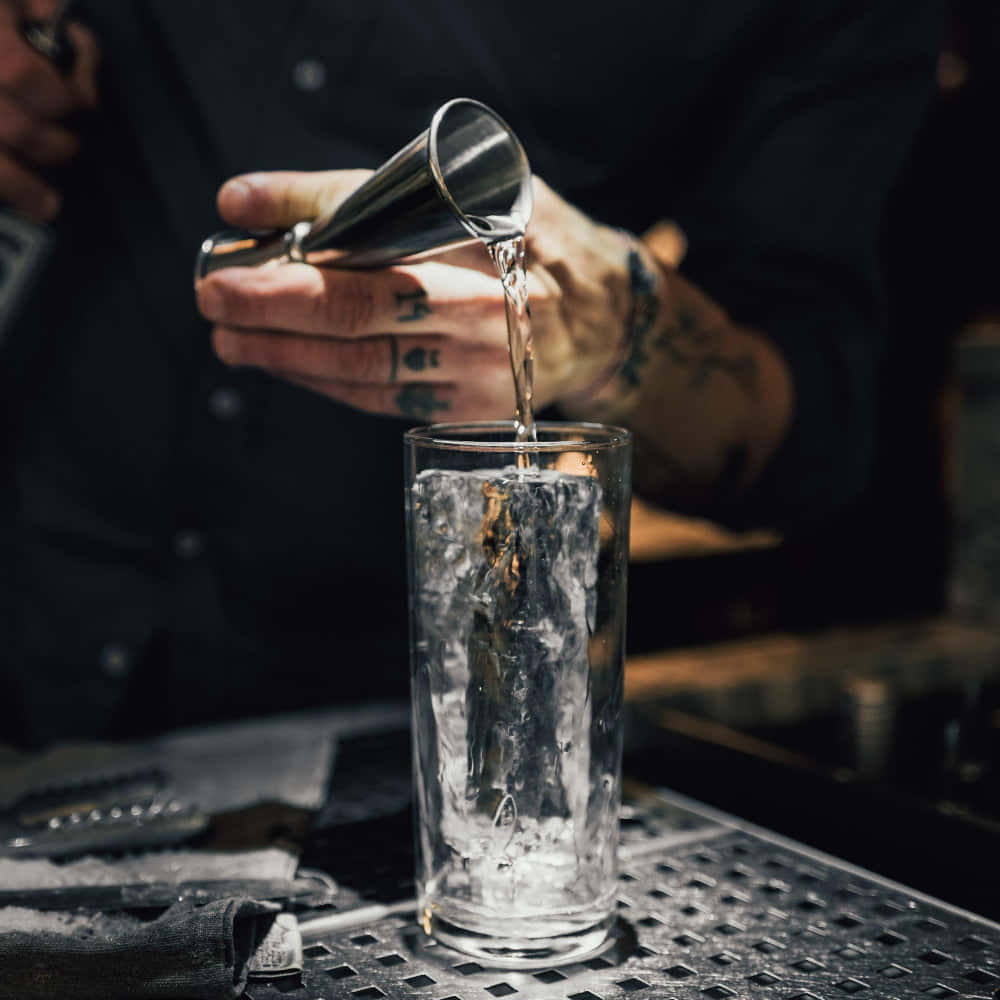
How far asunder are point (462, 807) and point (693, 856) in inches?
9.5

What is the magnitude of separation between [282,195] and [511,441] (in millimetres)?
295

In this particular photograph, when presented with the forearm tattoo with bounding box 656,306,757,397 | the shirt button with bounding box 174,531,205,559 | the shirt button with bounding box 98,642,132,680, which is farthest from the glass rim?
the shirt button with bounding box 98,642,132,680

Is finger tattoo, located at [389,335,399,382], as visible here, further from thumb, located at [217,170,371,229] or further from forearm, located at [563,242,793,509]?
forearm, located at [563,242,793,509]

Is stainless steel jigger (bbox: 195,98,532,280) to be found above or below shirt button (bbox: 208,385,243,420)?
above

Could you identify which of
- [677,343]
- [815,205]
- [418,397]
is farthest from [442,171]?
[815,205]

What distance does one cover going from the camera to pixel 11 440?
154 cm

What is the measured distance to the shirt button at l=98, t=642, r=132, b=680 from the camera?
4.92 ft

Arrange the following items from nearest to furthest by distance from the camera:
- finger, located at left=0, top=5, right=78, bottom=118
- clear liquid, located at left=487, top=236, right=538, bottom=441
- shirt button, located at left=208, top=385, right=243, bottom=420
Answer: clear liquid, located at left=487, top=236, right=538, bottom=441 → finger, located at left=0, top=5, right=78, bottom=118 → shirt button, located at left=208, top=385, right=243, bottom=420

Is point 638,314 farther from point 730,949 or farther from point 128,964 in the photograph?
point 128,964

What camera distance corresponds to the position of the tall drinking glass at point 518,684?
756 millimetres

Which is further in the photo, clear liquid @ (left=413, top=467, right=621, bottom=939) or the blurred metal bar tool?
the blurred metal bar tool

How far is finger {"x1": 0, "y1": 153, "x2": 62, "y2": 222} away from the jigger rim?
27.5 inches

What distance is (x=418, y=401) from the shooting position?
3.35ft

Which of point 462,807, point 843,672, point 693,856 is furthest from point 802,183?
point 843,672
